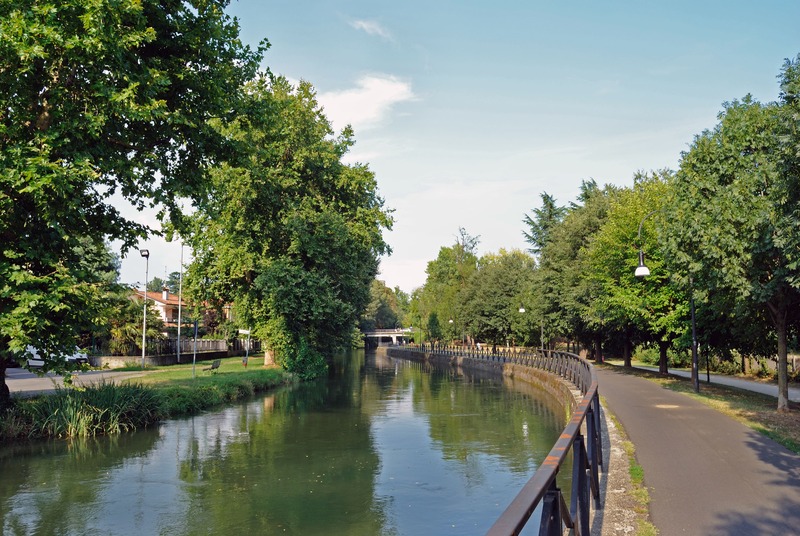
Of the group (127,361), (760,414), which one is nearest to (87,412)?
(760,414)

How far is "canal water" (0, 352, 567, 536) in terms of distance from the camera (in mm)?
10398

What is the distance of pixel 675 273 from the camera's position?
2148cm

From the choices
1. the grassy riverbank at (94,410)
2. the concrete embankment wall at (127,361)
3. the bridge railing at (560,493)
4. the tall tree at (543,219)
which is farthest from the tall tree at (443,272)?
the bridge railing at (560,493)

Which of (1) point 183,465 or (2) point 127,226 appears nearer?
(1) point 183,465

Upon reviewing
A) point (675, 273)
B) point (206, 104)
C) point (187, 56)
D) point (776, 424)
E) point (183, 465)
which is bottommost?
point (183, 465)

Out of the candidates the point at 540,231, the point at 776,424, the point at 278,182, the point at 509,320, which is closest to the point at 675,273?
the point at 776,424

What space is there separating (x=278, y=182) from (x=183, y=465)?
71.3 ft

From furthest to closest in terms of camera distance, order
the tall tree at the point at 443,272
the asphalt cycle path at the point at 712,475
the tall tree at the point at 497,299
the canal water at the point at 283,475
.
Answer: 1. the tall tree at the point at 443,272
2. the tall tree at the point at 497,299
3. the canal water at the point at 283,475
4. the asphalt cycle path at the point at 712,475

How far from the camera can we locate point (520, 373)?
39.2 m

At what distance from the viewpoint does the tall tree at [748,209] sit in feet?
41.3

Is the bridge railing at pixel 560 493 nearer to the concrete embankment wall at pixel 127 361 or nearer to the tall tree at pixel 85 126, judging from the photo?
the tall tree at pixel 85 126

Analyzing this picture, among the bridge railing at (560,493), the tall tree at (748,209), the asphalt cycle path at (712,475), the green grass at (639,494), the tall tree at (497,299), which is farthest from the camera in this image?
the tall tree at (497,299)

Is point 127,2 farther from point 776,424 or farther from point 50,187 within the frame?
point 776,424

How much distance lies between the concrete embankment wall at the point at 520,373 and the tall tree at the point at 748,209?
5.83 metres
